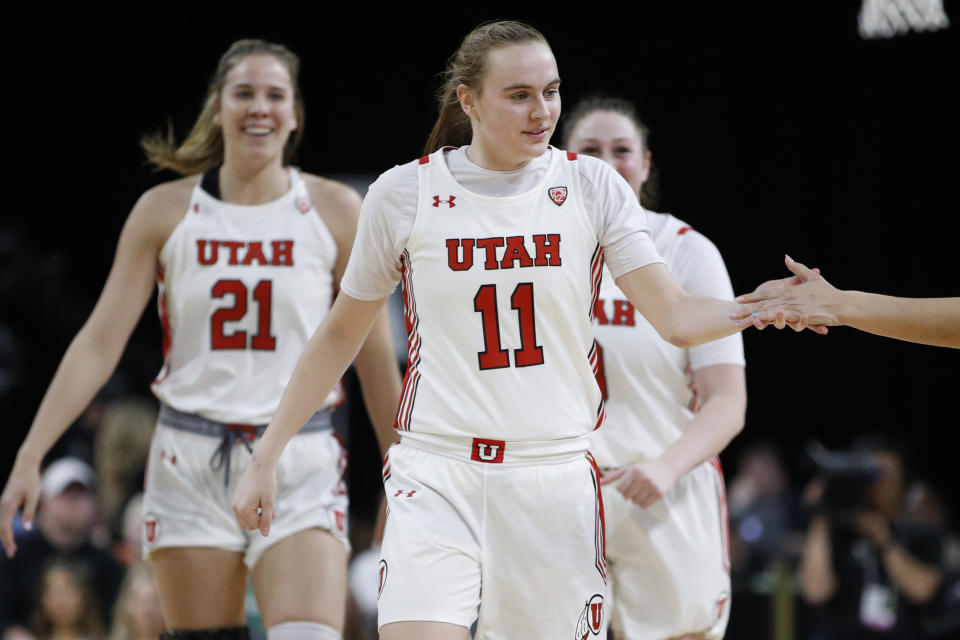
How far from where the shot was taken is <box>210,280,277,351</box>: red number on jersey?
13.8 feet

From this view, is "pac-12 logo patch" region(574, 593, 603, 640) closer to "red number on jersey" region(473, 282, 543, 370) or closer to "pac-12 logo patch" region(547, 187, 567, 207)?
"red number on jersey" region(473, 282, 543, 370)

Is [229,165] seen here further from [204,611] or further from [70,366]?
[204,611]

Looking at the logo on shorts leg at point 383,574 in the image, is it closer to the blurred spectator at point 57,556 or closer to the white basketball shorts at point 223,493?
the white basketball shorts at point 223,493

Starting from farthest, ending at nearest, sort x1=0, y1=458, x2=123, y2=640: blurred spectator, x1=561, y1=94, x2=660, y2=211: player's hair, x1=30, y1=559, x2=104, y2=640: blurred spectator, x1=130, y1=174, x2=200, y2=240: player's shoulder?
x1=0, y1=458, x2=123, y2=640: blurred spectator → x1=30, y1=559, x2=104, y2=640: blurred spectator → x1=561, y1=94, x2=660, y2=211: player's hair → x1=130, y1=174, x2=200, y2=240: player's shoulder

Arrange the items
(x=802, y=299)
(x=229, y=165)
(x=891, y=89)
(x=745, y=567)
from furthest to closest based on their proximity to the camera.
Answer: (x=891, y=89) → (x=745, y=567) → (x=229, y=165) → (x=802, y=299)

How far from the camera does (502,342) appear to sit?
3203mm

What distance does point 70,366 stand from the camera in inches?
170

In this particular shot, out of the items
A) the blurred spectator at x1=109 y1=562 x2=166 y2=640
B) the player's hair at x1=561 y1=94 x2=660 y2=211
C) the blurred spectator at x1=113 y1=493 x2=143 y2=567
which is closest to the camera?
the player's hair at x1=561 y1=94 x2=660 y2=211

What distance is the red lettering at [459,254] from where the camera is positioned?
322cm

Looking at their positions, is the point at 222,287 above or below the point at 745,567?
above

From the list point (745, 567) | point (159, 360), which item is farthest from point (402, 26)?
point (745, 567)

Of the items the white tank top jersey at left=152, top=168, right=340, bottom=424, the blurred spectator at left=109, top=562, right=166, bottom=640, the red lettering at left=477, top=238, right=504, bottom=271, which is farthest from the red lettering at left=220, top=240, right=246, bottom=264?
the blurred spectator at left=109, top=562, right=166, bottom=640

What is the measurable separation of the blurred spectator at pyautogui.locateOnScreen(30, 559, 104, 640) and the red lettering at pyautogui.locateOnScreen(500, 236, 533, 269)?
4939 millimetres

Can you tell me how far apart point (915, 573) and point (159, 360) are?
676 centimetres
